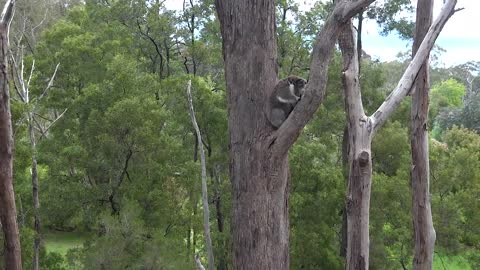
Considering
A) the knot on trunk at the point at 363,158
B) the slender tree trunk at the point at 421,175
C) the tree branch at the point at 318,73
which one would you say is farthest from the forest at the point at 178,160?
the tree branch at the point at 318,73

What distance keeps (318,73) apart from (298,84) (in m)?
0.20

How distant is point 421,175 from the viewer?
6715 millimetres

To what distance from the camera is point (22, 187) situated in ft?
41.1

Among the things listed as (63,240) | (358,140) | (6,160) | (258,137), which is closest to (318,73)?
(258,137)

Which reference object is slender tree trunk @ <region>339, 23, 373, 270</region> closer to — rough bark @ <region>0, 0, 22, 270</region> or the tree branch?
the tree branch

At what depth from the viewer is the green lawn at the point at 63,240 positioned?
1934 cm

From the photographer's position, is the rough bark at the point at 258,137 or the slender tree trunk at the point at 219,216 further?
the slender tree trunk at the point at 219,216

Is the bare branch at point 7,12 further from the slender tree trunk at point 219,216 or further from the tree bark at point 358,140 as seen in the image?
the slender tree trunk at point 219,216

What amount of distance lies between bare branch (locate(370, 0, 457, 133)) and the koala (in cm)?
149

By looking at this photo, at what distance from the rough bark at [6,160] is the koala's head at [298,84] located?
3.71m

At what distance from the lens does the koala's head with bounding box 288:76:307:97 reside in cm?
339

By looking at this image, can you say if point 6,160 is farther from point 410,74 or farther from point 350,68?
point 410,74

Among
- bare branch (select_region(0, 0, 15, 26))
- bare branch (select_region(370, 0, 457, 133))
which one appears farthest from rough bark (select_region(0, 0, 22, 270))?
bare branch (select_region(370, 0, 457, 133))

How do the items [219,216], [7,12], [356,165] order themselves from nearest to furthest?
[356,165] → [7,12] → [219,216]
